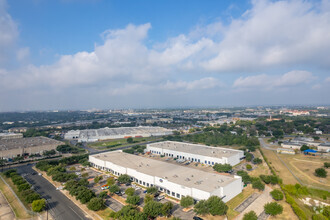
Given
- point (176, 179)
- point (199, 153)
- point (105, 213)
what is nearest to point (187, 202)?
point (176, 179)

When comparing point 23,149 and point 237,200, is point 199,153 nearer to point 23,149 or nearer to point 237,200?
point 237,200

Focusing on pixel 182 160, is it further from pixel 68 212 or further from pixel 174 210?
pixel 68 212

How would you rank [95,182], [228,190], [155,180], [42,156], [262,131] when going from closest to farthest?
[228,190], [155,180], [95,182], [42,156], [262,131]

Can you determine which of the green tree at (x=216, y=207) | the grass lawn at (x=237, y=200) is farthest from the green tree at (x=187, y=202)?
the grass lawn at (x=237, y=200)

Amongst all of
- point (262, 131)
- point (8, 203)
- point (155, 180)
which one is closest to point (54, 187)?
point (8, 203)

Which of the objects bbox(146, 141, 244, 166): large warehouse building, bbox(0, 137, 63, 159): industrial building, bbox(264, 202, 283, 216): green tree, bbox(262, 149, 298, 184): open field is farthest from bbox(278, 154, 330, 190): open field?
bbox(0, 137, 63, 159): industrial building

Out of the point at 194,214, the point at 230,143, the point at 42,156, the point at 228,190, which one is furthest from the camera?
the point at 230,143
